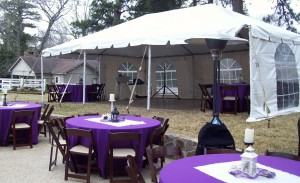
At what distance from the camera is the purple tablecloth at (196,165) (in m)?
2.71

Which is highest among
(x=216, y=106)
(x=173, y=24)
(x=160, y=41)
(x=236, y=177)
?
(x=173, y=24)

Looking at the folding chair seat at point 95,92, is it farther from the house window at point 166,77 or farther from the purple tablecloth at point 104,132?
the purple tablecloth at point 104,132

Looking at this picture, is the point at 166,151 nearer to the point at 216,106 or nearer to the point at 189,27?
the point at 216,106

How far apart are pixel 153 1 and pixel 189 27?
1004 centimetres

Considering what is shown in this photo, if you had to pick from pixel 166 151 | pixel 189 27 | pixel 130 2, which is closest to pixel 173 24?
pixel 189 27

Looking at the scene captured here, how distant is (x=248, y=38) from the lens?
1118 centimetres

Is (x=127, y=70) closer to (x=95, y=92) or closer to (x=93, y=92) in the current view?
(x=95, y=92)

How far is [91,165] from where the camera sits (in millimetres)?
5352

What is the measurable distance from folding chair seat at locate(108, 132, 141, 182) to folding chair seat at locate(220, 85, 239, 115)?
542 cm

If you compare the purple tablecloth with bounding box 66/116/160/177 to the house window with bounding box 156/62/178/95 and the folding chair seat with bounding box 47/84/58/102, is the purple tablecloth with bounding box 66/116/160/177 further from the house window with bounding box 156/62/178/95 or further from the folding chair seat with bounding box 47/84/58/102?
the house window with bounding box 156/62/178/95

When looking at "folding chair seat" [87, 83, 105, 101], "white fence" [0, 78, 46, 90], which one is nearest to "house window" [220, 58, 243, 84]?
"folding chair seat" [87, 83, 105, 101]

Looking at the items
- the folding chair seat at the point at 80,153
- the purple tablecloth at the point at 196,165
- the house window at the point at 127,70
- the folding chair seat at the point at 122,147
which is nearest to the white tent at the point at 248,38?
the folding chair seat at the point at 122,147

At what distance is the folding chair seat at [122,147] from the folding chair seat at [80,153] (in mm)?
290

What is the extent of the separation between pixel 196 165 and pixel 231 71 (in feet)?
41.7
